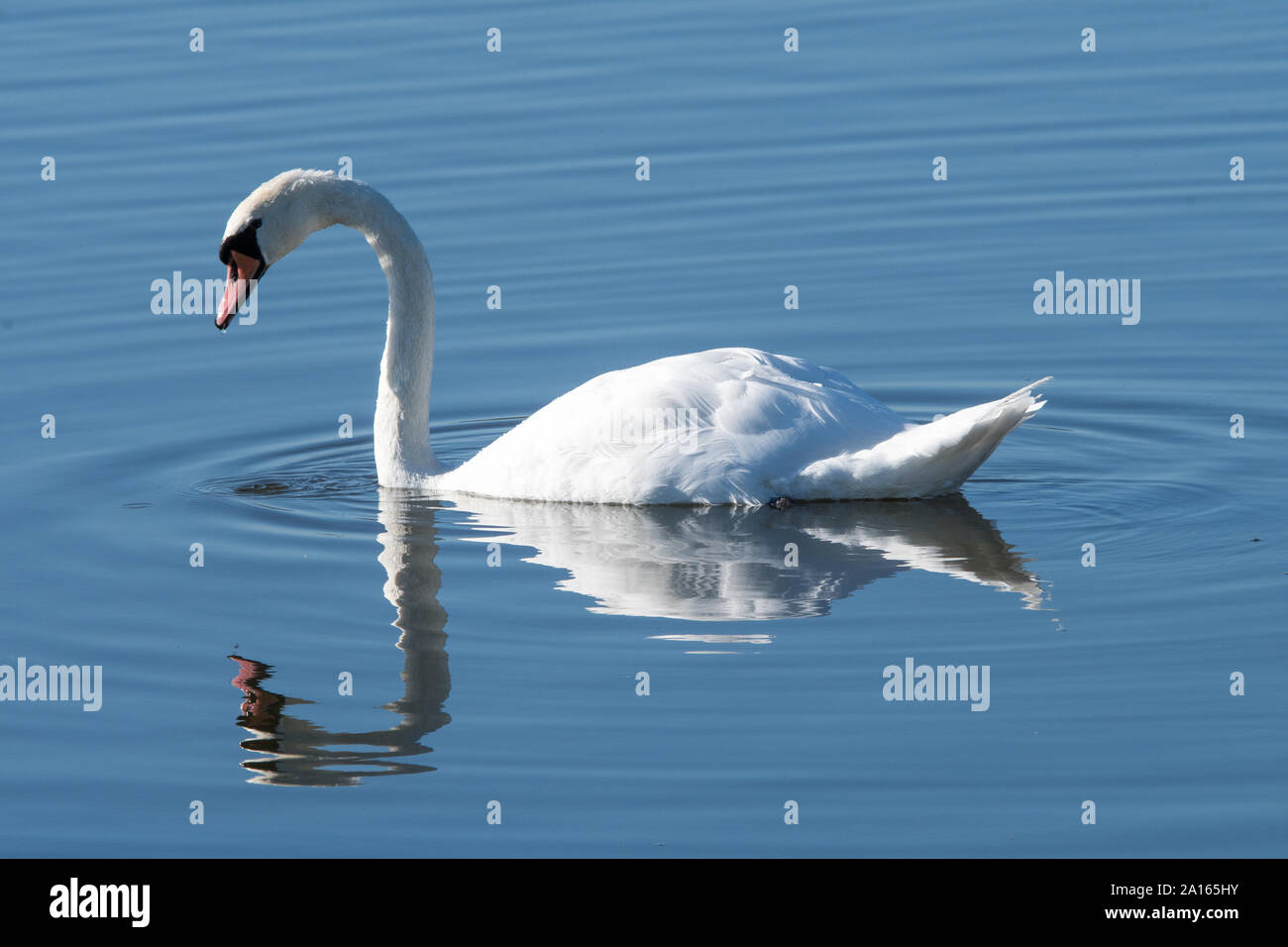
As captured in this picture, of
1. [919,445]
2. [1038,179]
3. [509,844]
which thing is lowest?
[509,844]

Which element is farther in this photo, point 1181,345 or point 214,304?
point 214,304

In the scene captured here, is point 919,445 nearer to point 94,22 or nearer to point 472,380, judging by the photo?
point 472,380

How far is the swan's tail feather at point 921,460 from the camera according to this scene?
1102cm

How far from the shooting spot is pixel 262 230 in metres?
12.7

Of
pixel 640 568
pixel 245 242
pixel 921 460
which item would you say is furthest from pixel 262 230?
pixel 921 460

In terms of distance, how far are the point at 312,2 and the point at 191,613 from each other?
50.2ft

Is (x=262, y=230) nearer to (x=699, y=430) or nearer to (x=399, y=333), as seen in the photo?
(x=399, y=333)

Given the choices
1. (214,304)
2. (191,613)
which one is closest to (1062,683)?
(191,613)

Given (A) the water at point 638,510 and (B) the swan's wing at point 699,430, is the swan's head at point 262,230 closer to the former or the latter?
(A) the water at point 638,510

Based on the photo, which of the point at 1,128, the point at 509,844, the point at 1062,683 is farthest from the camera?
the point at 1,128

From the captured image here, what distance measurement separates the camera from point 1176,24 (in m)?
22.1

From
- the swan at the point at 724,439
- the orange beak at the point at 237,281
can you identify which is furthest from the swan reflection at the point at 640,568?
the orange beak at the point at 237,281

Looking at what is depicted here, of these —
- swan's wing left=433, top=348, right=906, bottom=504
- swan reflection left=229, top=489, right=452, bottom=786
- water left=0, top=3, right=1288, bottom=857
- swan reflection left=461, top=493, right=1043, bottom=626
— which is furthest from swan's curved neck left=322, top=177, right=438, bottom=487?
swan reflection left=229, top=489, right=452, bottom=786

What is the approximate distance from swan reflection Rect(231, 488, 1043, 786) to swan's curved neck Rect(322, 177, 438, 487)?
30 centimetres
